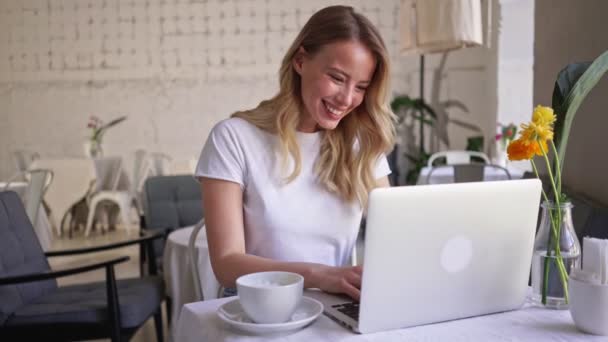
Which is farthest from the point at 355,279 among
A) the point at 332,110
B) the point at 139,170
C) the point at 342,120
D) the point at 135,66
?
the point at 135,66

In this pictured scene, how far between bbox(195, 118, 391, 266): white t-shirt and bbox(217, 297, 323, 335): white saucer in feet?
1.38

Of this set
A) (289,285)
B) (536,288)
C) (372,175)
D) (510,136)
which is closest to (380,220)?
(289,285)

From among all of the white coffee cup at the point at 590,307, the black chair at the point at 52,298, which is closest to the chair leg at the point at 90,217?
A: the black chair at the point at 52,298

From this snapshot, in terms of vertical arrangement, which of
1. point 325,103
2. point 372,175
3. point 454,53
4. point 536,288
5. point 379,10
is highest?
point 379,10

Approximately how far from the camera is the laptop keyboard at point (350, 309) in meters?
0.97

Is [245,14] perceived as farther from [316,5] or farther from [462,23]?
[462,23]

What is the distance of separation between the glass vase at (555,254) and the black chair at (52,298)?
4.88 feet

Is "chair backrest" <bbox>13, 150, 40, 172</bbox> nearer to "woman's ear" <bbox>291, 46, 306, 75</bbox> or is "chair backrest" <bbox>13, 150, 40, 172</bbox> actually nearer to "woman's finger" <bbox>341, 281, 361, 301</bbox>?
"woman's ear" <bbox>291, 46, 306, 75</bbox>

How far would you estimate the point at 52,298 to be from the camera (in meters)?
2.34

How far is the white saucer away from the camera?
2.98 feet

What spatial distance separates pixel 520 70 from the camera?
5418mm

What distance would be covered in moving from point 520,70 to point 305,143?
14.5 feet

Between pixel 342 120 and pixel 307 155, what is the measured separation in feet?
0.46

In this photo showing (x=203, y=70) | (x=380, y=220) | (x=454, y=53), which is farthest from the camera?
(x=203, y=70)
